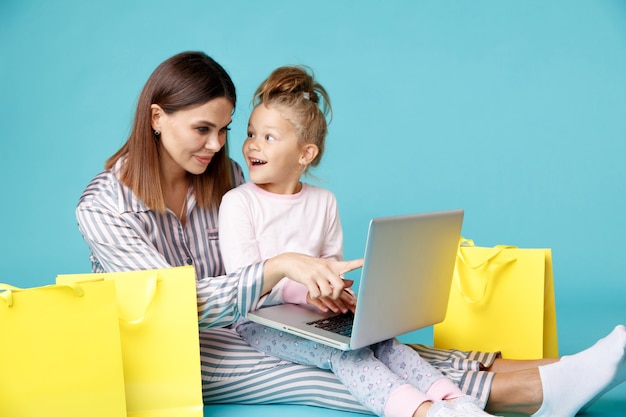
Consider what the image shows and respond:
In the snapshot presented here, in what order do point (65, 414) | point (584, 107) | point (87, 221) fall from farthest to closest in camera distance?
point (584, 107) → point (87, 221) → point (65, 414)

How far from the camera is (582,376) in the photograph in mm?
2295

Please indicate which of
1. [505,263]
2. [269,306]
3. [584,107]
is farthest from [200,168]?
[584,107]

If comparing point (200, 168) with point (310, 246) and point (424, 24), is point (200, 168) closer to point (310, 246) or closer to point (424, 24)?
point (310, 246)

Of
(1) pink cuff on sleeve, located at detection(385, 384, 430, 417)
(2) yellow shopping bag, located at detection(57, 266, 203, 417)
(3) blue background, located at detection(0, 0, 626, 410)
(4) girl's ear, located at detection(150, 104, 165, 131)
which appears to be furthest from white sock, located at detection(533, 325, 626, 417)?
(3) blue background, located at detection(0, 0, 626, 410)

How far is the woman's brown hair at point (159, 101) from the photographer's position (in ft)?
8.95

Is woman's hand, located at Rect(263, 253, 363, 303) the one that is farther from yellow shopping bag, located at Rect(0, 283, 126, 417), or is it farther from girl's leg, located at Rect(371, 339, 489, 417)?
yellow shopping bag, located at Rect(0, 283, 126, 417)

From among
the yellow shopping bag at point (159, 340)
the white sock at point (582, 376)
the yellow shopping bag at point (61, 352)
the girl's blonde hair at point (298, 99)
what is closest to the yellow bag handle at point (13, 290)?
the yellow shopping bag at point (61, 352)

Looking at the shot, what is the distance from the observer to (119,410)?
2.21 metres

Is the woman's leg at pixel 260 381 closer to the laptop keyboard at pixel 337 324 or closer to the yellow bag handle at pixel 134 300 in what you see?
the laptop keyboard at pixel 337 324

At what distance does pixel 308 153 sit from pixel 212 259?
50cm

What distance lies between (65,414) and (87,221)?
705 mm

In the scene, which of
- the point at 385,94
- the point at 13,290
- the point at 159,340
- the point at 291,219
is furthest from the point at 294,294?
the point at 385,94

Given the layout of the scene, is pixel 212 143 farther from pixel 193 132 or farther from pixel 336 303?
pixel 336 303

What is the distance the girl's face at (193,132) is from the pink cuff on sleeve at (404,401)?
1051 millimetres
